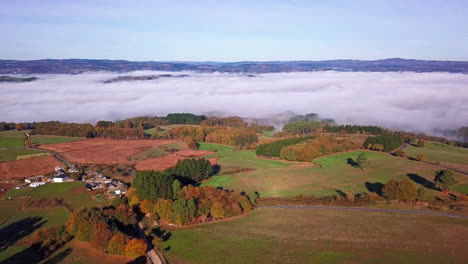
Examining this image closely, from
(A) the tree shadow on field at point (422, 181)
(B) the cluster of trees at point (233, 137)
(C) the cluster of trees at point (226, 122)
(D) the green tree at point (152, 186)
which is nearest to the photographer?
(D) the green tree at point (152, 186)

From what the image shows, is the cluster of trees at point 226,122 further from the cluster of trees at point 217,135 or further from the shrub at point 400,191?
the shrub at point 400,191

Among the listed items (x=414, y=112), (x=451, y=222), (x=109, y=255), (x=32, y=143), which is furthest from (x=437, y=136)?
(x=32, y=143)

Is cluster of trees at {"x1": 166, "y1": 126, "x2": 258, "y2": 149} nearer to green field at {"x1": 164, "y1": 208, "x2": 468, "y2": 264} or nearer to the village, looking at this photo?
the village

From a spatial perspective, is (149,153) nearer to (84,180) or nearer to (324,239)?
(84,180)

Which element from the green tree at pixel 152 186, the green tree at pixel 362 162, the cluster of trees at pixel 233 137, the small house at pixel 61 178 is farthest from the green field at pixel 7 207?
the cluster of trees at pixel 233 137

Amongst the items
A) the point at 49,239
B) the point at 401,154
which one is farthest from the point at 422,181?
the point at 49,239

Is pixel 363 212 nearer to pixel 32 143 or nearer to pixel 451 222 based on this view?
pixel 451 222

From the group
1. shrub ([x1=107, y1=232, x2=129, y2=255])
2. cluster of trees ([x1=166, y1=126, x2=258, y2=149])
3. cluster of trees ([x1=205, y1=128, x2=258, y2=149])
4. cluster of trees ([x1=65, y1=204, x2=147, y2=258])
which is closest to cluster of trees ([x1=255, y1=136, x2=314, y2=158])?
cluster of trees ([x1=205, y1=128, x2=258, y2=149])
